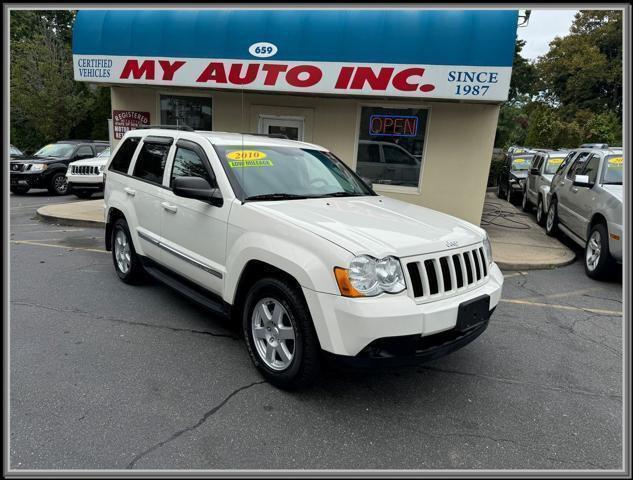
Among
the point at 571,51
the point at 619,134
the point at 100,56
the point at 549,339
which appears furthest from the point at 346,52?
the point at 571,51

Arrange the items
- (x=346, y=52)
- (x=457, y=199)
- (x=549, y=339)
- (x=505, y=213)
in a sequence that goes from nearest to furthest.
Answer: (x=549, y=339), (x=346, y=52), (x=457, y=199), (x=505, y=213)

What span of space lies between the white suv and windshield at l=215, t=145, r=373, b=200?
0.05 ft

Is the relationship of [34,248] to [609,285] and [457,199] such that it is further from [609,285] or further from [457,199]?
[609,285]

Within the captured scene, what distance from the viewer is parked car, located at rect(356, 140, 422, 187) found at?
9.24 meters

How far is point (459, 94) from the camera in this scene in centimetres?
773

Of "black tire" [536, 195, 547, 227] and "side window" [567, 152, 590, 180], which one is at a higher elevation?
"side window" [567, 152, 590, 180]

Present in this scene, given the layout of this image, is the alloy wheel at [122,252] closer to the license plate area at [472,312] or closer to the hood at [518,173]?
the license plate area at [472,312]

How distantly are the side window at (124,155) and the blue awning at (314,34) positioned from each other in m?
3.82

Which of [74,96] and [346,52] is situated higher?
[74,96]

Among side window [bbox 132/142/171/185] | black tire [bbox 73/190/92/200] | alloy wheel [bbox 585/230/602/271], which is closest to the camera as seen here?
side window [bbox 132/142/171/185]

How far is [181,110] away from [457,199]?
656 centimetres

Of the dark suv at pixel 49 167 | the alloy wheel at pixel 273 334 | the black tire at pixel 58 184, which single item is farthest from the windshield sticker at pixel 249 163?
the dark suv at pixel 49 167

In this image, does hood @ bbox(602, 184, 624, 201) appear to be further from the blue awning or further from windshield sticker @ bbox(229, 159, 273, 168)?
windshield sticker @ bbox(229, 159, 273, 168)

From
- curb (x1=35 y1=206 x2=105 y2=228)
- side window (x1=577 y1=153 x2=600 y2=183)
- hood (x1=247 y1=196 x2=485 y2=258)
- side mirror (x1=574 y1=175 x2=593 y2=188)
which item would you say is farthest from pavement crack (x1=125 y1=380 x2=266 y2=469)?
curb (x1=35 y1=206 x2=105 y2=228)
